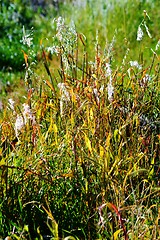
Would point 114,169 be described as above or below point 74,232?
above

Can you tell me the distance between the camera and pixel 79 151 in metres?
2.83

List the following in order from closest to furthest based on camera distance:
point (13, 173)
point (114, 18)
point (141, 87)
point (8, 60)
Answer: point (13, 173), point (141, 87), point (8, 60), point (114, 18)

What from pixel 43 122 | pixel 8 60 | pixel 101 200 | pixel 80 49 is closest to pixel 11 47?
pixel 8 60

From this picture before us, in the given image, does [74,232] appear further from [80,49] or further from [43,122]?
[80,49]

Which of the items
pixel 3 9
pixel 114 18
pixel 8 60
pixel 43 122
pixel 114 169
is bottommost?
pixel 114 169

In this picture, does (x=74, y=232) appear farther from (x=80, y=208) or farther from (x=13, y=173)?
(x=13, y=173)

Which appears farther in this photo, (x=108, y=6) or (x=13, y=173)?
(x=108, y=6)

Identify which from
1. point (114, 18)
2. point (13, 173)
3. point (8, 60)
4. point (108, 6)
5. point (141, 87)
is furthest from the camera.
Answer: point (108, 6)

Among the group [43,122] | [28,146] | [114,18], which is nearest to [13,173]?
[28,146]

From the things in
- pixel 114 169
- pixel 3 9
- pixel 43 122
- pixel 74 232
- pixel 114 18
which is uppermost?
pixel 3 9

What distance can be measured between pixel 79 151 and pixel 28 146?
32cm

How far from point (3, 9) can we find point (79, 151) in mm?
5754

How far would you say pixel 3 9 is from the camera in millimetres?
8109

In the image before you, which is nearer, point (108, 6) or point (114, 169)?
point (114, 169)
